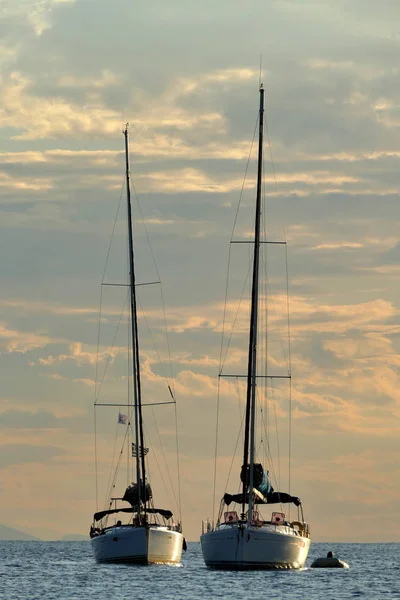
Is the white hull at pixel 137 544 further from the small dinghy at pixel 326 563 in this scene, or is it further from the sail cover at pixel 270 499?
the small dinghy at pixel 326 563

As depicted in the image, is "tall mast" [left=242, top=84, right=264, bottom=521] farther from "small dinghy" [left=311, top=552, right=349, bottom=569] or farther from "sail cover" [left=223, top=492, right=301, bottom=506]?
"small dinghy" [left=311, top=552, right=349, bottom=569]

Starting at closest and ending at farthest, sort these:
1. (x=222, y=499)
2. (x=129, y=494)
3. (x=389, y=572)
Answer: (x=222, y=499), (x=129, y=494), (x=389, y=572)

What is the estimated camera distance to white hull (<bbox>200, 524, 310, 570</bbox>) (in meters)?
92.1

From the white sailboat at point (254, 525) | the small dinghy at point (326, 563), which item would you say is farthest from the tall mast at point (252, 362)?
the small dinghy at point (326, 563)

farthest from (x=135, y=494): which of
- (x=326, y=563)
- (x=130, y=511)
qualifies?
(x=326, y=563)

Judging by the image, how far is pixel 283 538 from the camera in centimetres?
9400

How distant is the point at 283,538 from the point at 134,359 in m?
22.5

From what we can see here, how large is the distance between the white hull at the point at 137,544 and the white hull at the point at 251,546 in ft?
20.7

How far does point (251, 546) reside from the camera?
9200 cm

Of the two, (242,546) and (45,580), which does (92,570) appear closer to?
(45,580)

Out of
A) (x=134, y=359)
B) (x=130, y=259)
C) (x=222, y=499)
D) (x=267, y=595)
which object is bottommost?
(x=267, y=595)

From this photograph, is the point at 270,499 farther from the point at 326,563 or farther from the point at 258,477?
the point at 326,563

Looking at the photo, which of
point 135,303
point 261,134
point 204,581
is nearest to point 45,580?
point 204,581

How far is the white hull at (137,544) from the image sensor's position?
101812 millimetres
